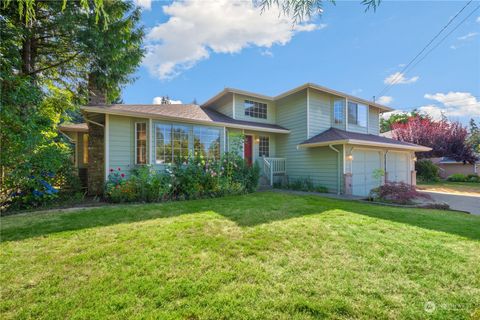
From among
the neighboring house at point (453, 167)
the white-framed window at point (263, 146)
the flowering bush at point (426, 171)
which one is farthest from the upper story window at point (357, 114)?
the neighboring house at point (453, 167)

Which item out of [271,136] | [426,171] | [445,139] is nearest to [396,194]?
[271,136]

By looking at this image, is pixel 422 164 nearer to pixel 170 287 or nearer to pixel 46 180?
pixel 170 287

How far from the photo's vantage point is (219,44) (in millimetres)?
11539

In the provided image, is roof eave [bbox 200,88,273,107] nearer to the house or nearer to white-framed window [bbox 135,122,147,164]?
the house

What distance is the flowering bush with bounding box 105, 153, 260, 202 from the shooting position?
717 centimetres

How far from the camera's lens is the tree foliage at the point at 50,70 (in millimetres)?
5414

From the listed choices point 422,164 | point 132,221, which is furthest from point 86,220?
point 422,164

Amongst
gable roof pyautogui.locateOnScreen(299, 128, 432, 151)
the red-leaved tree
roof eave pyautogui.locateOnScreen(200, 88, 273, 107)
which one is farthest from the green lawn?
the red-leaved tree

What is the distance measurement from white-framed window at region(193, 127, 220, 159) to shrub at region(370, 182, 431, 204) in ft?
21.9

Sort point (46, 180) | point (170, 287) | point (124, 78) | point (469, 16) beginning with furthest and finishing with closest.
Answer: point (124, 78) → point (469, 16) → point (46, 180) → point (170, 287)

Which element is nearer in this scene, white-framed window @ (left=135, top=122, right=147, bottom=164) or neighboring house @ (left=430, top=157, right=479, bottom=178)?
white-framed window @ (left=135, top=122, right=147, bottom=164)

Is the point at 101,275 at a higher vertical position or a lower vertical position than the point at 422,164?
lower

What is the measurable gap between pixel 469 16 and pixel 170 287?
42.4ft

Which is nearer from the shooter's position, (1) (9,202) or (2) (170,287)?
(2) (170,287)
